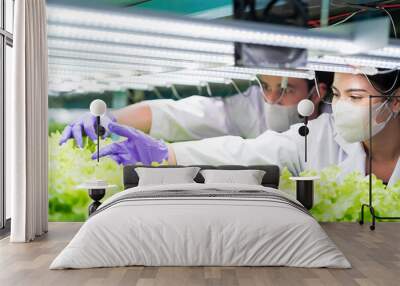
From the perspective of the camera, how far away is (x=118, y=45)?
27.0ft

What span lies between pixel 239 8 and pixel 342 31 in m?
1.74

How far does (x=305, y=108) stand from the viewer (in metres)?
8.02

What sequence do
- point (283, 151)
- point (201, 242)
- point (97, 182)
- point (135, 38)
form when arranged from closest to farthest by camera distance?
point (201, 242), point (97, 182), point (135, 38), point (283, 151)

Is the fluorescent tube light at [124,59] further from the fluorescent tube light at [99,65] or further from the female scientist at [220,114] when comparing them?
the female scientist at [220,114]

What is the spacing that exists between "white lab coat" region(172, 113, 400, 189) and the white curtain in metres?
2.08

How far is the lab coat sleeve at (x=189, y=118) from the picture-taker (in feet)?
27.1

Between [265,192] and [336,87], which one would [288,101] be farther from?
[265,192]

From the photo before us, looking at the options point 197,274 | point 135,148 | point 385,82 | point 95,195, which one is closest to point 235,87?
point 135,148

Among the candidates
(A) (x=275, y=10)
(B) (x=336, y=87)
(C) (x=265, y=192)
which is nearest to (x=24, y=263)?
(C) (x=265, y=192)

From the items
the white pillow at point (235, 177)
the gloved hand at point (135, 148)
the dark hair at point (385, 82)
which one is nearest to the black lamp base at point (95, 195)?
the gloved hand at point (135, 148)

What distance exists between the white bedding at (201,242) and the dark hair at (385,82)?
12.2 ft

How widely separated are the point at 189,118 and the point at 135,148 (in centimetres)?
86

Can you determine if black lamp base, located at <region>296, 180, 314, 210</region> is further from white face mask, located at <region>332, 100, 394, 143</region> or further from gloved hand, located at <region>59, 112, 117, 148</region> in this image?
gloved hand, located at <region>59, 112, 117, 148</region>

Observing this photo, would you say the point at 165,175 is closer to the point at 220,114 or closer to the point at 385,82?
the point at 220,114
